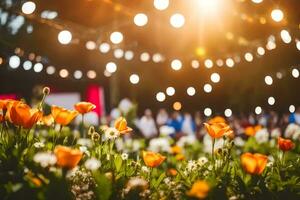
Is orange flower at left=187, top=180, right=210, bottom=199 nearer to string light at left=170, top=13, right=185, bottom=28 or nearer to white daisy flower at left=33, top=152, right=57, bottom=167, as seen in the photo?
white daisy flower at left=33, top=152, right=57, bottom=167

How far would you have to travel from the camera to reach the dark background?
5.98 meters

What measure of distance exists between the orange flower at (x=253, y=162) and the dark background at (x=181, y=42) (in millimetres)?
3089

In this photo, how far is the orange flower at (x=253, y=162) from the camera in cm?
200

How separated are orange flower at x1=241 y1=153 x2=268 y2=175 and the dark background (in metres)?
3.09

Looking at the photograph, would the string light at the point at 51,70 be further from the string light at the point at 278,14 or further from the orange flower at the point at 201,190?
the orange flower at the point at 201,190

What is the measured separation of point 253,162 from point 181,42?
685 centimetres

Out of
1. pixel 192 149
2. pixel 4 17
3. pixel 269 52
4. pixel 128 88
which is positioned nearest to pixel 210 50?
pixel 269 52

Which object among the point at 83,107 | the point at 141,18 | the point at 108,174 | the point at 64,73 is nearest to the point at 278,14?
the point at 141,18

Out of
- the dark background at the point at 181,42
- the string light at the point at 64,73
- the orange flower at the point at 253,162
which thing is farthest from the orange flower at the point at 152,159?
the string light at the point at 64,73

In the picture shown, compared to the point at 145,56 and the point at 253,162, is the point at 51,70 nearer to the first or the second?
the point at 145,56

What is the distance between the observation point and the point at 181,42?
8.73 meters

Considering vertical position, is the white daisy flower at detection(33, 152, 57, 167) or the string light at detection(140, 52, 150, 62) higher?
the string light at detection(140, 52, 150, 62)

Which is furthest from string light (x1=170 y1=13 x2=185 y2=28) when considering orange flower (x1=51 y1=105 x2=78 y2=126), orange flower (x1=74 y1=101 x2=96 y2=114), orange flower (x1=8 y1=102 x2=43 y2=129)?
orange flower (x1=8 y1=102 x2=43 y2=129)

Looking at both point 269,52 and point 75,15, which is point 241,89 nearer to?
point 269,52
